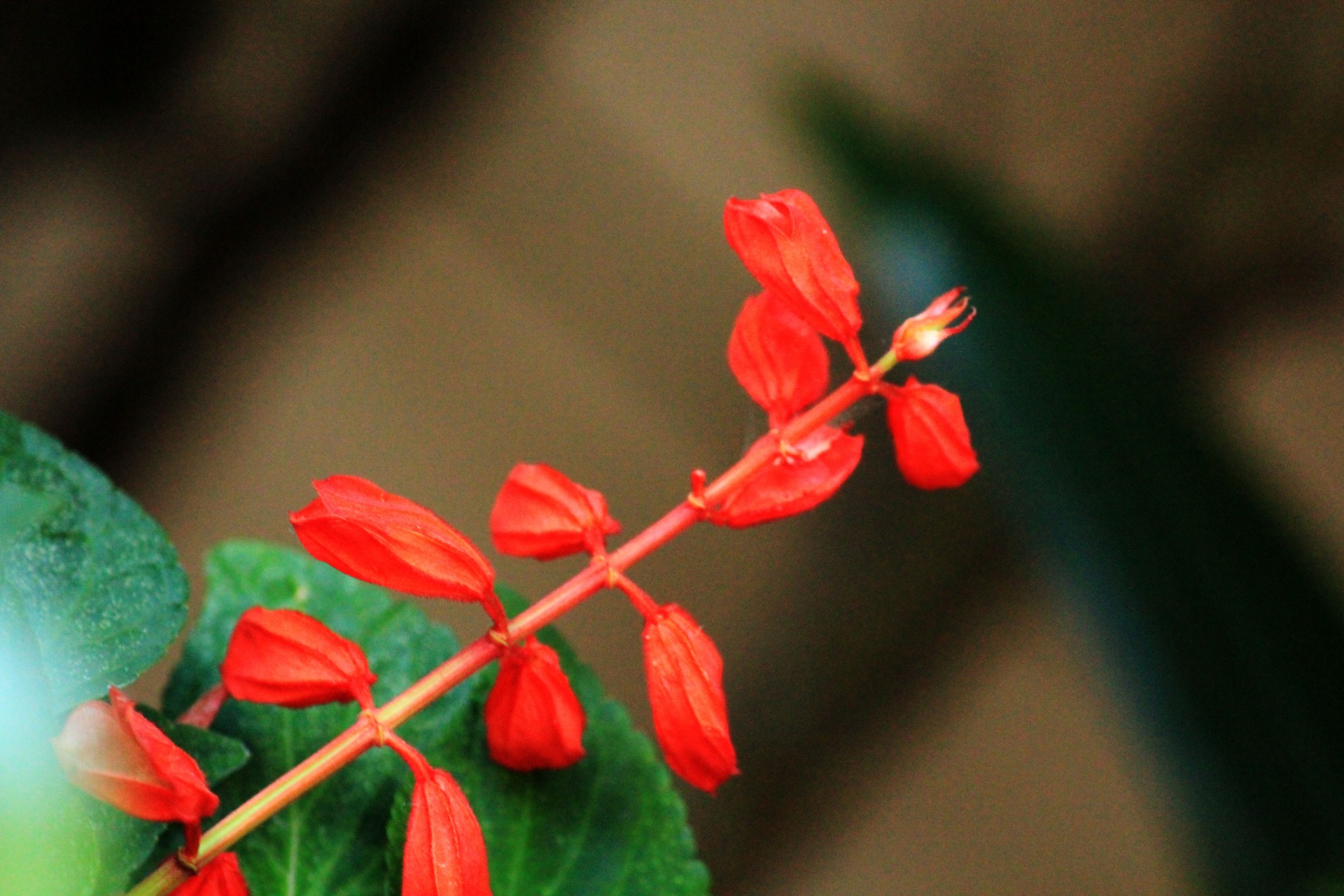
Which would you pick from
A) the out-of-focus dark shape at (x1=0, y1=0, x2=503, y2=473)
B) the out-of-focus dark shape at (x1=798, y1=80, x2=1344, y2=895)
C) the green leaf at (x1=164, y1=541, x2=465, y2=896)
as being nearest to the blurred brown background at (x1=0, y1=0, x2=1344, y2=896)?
the out-of-focus dark shape at (x1=0, y1=0, x2=503, y2=473)

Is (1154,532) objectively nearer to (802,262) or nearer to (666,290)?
(802,262)

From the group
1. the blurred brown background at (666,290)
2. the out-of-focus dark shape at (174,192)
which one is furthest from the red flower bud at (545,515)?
the out-of-focus dark shape at (174,192)

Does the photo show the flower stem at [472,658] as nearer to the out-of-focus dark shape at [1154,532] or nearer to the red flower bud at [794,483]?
the red flower bud at [794,483]

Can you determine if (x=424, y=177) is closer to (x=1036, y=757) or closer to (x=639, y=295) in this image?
(x=639, y=295)

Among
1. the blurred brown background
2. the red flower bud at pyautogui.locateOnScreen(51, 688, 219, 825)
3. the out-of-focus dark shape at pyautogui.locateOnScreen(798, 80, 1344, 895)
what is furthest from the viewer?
the blurred brown background

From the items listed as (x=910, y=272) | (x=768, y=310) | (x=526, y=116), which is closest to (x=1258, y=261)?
(x=910, y=272)

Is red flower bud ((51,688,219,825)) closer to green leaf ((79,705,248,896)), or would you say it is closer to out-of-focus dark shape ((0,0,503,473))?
green leaf ((79,705,248,896))
